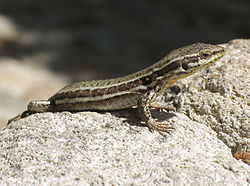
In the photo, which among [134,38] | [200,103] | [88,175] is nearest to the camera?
[88,175]

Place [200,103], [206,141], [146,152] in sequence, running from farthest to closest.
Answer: [200,103], [206,141], [146,152]

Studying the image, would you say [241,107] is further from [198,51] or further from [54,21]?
[54,21]

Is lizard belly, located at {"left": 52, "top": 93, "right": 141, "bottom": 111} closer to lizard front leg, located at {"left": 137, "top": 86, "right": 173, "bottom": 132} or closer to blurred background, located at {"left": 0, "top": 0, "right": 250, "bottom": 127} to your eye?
lizard front leg, located at {"left": 137, "top": 86, "right": 173, "bottom": 132}

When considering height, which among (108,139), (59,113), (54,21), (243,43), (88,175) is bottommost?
(88,175)

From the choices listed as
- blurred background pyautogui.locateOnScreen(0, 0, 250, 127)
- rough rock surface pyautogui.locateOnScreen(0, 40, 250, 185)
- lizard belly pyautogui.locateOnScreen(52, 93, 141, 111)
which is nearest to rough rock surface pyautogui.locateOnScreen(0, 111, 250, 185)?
rough rock surface pyautogui.locateOnScreen(0, 40, 250, 185)

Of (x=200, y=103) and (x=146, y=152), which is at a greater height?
(x=200, y=103)

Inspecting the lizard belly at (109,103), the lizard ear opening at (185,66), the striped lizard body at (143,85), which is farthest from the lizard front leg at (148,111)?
the lizard ear opening at (185,66)

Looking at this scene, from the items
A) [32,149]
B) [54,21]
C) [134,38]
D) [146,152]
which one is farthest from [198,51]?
[54,21]

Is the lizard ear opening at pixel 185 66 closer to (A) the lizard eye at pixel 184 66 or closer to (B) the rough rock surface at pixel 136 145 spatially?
(A) the lizard eye at pixel 184 66
